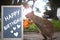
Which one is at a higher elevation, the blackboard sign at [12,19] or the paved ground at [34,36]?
the blackboard sign at [12,19]

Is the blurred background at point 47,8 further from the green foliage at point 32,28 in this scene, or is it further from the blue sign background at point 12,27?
the blue sign background at point 12,27

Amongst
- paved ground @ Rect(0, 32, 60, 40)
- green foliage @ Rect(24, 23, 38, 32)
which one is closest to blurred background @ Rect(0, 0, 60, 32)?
green foliage @ Rect(24, 23, 38, 32)

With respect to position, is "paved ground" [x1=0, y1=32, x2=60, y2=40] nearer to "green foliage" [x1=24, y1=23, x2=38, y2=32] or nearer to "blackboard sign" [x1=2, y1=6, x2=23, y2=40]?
"green foliage" [x1=24, y1=23, x2=38, y2=32]

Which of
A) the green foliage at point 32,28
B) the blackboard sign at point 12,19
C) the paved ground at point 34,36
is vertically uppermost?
the blackboard sign at point 12,19

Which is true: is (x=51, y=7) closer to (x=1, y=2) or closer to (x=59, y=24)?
(x=59, y=24)

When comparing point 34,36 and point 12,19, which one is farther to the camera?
point 34,36

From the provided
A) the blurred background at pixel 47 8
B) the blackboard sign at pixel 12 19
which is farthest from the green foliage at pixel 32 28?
the blackboard sign at pixel 12 19

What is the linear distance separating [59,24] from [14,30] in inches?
40.4

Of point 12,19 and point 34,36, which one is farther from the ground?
point 12,19

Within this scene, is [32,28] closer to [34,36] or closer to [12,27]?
[34,36]

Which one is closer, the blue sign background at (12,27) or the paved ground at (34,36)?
the blue sign background at (12,27)

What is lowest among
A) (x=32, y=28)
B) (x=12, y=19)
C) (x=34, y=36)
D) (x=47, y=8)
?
(x=34, y=36)

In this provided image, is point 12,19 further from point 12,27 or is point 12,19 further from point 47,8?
point 47,8

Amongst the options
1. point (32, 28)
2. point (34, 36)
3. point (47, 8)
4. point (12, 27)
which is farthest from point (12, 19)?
point (47, 8)
